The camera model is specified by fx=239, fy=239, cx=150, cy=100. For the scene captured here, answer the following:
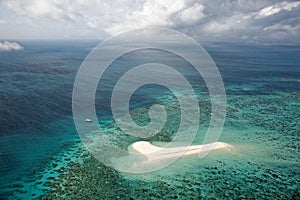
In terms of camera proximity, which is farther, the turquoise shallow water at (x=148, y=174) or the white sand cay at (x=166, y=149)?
the white sand cay at (x=166, y=149)

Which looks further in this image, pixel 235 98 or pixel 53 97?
pixel 235 98

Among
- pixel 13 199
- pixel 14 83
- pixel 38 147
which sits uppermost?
pixel 14 83

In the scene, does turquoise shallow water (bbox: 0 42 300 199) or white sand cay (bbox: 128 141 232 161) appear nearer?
turquoise shallow water (bbox: 0 42 300 199)

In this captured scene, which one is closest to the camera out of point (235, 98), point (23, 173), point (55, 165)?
point (23, 173)

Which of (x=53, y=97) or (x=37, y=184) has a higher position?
(x=53, y=97)

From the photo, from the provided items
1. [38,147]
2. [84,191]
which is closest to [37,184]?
[84,191]

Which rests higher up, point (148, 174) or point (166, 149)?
point (166, 149)

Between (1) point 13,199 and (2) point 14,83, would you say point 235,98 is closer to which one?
(1) point 13,199

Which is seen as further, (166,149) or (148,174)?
(166,149)
